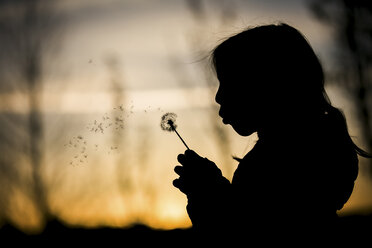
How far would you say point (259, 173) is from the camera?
6.08 feet

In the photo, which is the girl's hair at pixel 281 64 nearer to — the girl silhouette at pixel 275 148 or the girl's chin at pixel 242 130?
the girl silhouette at pixel 275 148

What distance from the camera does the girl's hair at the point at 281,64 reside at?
6.63 feet

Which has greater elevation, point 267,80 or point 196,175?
point 267,80

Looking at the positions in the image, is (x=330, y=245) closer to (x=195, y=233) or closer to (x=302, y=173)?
(x=302, y=173)

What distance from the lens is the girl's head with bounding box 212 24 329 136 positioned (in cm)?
201

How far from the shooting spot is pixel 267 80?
205cm

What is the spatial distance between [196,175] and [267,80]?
1.80ft

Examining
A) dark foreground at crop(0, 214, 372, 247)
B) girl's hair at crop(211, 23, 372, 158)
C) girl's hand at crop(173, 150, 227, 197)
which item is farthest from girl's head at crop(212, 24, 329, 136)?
dark foreground at crop(0, 214, 372, 247)

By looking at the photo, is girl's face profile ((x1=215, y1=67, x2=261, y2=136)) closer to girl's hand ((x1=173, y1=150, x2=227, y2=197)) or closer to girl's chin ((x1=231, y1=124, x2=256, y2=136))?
girl's chin ((x1=231, y1=124, x2=256, y2=136))

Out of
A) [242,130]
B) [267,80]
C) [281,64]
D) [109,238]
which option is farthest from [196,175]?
[109,238]

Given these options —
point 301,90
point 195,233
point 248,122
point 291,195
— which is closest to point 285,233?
point 291,195

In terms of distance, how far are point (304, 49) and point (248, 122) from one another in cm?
45

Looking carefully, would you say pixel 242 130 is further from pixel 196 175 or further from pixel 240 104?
pixel 196 175

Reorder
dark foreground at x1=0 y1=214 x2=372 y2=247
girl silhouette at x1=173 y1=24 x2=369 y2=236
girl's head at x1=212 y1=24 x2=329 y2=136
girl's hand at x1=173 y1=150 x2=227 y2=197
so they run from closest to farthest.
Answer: girl silhouette at x1=173 y1=24 x2=369 y2=236, girl's hand at x1=173 y1=150 x2=227 y2=197, girl's head at x1=212 y1=24 x2=329 y2=136, dark foreground at x1=0 y1=214 x2=372 y2=247
